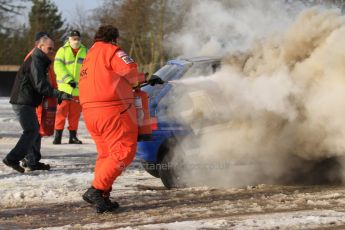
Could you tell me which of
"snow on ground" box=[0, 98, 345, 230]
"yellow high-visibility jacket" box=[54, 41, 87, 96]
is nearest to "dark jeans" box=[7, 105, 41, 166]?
"snow on ground" box=[0, 98, 345, 230]

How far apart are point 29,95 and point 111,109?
281cm

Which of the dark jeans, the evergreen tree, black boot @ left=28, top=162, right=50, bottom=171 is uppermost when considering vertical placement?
the evergreen tree

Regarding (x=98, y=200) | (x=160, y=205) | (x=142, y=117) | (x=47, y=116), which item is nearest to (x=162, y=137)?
(x=142, y=117)

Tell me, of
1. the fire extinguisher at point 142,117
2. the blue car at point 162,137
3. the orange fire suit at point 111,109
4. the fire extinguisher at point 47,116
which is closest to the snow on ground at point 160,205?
the blue car at point 162,137

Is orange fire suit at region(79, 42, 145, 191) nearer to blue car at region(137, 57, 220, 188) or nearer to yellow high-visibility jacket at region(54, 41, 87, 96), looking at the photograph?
blue car at region(137, 57, 220, 188)

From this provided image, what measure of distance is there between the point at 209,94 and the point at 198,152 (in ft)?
2.27

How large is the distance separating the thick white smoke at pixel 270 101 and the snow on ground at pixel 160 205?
32cm

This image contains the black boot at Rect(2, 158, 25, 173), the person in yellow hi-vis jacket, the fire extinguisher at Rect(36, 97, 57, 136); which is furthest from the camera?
the person in yellow hi-vis jacket

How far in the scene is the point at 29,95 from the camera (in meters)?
8.75

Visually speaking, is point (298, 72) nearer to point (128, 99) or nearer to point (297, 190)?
point (297, 190)

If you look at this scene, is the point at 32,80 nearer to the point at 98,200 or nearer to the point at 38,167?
the point at 38,167

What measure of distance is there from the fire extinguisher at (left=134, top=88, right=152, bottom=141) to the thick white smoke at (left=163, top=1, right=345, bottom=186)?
0.77 meters

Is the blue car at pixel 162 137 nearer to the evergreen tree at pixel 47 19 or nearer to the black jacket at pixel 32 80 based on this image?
the black jacket at pixel 32 80

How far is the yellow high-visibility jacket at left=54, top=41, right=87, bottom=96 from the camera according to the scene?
11328 millimetres
